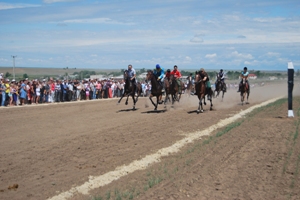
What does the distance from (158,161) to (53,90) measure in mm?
25104

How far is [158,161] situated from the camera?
12016mm

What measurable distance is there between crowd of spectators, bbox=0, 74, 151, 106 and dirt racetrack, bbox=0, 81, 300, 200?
10457 millimetres

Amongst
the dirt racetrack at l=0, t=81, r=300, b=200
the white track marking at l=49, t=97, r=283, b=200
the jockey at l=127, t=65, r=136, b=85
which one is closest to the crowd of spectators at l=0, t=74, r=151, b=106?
the jockey at l=127, t=65, r=136, b=85

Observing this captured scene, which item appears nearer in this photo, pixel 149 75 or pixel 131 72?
pixel 149 75

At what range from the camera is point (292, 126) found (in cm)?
1628

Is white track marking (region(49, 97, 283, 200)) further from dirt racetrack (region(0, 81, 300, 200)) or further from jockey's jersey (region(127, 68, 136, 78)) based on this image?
jockey's jersey (region(127, 68, 136, 78))

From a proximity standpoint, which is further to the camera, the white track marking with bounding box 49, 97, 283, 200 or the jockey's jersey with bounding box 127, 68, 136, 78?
the jockey's jersey with bounding box 127, 68, 136, 78

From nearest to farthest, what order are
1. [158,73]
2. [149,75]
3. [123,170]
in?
[123,170] < [149,75] < [158,73]

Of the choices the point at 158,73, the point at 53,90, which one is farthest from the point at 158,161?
the point at 53,90

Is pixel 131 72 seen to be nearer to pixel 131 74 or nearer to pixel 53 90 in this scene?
pixel 131 74

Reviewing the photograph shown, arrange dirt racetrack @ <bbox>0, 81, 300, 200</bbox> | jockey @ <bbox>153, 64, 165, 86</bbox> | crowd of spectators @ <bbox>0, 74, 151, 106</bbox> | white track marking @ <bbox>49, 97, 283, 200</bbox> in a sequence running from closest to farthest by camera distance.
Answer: dirt racetrack @ <bbox>0, 81, 300, 200</bbox> < white track marking @ <bbox>49, 97, 283, 200</bbox> < jockey @ <bbox>153, 64, 165, 86</bbox> < crowd of spectators @ <bbox>0, 74, 151, 106</bbox>

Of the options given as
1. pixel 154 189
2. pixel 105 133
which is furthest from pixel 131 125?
pixel 154 189

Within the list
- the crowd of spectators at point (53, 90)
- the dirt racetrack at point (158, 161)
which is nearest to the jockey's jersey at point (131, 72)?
the dirt racetrack at point (158, 161)

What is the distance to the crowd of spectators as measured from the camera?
30219 millimetres
